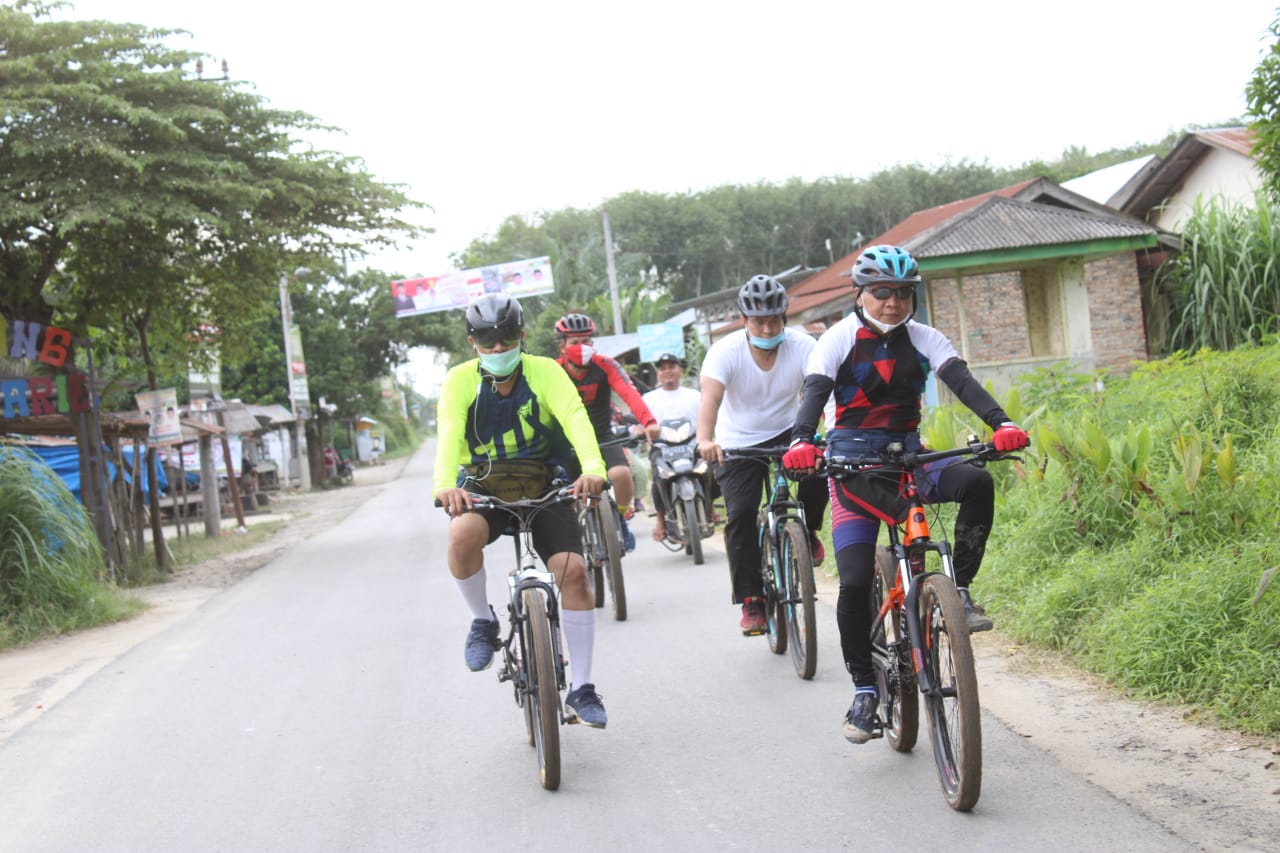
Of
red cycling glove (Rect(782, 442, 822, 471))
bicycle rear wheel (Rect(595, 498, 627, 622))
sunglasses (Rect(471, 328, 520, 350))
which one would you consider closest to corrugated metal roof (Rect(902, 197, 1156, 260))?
bicycle rear wheel (Rect(595, 498, 627, 622))

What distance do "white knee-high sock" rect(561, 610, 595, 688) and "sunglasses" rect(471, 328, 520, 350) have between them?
115cm

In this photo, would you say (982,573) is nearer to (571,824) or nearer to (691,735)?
(691,735)

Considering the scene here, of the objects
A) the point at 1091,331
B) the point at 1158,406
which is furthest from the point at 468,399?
the point at 1091,331

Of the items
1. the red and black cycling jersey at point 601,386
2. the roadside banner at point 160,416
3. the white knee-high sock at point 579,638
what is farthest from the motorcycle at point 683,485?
the roadside banner at point 160,416

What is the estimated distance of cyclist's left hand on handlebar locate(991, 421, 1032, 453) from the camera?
429cm

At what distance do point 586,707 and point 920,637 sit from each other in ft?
4.87

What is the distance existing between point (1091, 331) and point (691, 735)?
67.2 feet

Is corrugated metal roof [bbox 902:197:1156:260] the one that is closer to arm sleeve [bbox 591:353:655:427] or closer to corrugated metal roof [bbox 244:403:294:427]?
arm sleeve [bbox 591:353:655:427]

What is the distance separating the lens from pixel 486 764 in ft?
17.6

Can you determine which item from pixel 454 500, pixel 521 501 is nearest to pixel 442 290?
pixel 521 501

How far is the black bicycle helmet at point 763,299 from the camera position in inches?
253

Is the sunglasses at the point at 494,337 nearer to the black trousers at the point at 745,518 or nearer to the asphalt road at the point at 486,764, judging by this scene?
the asphalt road at the point at 486,764

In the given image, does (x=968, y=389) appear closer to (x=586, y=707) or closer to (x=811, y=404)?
(x=811, y=404)

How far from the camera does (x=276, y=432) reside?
51.0 metres
